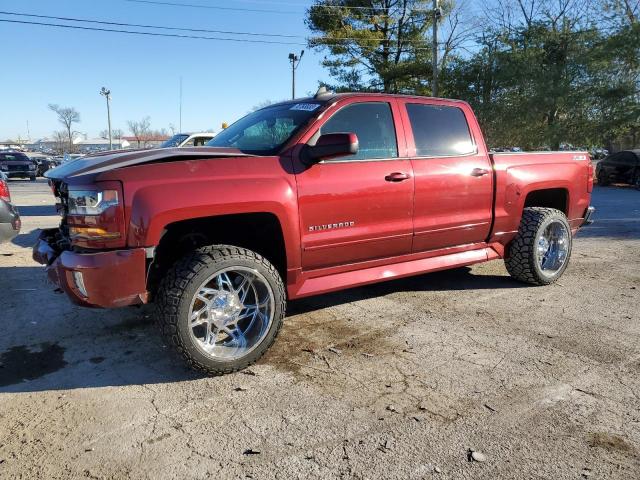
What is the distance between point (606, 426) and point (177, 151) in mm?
3129

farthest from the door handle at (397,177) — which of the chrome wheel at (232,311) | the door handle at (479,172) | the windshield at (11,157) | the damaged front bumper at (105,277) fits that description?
the windshield at (11,157)

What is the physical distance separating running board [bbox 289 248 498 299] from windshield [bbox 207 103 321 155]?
3.49ft

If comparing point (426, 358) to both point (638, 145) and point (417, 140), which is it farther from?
point (638, 145)

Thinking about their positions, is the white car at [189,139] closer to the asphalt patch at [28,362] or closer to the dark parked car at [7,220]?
the dark parked car at [7,220]

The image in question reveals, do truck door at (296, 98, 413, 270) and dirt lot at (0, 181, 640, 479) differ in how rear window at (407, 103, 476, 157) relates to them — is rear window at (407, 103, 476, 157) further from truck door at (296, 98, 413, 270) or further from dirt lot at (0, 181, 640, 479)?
dirt lot at (0, 181, 640, 479)

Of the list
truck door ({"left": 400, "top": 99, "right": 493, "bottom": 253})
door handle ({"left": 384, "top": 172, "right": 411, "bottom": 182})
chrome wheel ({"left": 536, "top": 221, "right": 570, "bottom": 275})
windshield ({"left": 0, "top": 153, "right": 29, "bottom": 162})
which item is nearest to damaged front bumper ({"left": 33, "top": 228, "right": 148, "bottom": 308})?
door handle ({"left": 384, "top": 172, "right": 411, "bottom": 182})

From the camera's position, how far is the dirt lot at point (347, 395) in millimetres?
2387

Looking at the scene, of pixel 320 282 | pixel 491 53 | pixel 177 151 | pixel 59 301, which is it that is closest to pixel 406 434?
pixel 320 282

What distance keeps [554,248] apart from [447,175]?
2010 millimetres

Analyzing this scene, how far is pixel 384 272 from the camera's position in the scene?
420cm

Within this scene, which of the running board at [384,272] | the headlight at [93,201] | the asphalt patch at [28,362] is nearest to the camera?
the headlight at [93,201]

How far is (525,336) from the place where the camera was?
12.9 feet

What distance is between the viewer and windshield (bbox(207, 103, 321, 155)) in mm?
3877

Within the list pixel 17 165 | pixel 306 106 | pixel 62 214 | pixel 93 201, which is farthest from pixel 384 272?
pixel 17 165
